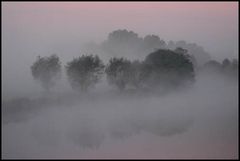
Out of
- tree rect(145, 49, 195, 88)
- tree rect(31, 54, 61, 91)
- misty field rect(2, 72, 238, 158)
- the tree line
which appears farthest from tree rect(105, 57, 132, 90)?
tree rect(31, 54, 61, 91)

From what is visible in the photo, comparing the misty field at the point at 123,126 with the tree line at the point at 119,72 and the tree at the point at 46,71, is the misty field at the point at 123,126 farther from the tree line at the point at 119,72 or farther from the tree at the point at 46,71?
the tree at the point at 46,71

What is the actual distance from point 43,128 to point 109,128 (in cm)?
857

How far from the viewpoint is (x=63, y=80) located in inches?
3487

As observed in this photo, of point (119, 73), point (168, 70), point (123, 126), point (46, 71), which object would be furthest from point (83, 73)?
point (123, 126)

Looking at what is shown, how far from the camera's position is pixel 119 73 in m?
70.8

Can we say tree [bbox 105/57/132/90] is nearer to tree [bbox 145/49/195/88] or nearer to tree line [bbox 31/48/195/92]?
tree line [bbox 31/48/195/92]

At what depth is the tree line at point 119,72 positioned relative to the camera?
2685 inches

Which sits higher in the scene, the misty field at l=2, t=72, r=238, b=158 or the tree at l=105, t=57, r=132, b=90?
the tree at l=105, t=57, r=132, b=90

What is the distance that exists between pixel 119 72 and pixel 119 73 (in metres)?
0.26

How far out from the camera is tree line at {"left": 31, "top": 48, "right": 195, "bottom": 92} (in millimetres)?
68188

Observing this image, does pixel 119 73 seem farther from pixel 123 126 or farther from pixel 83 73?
pixel 123 126

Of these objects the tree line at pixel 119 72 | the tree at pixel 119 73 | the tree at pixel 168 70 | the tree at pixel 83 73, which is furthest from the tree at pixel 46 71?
the tree at pixel 168 70

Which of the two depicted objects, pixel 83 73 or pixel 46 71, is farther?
pixel 46 71

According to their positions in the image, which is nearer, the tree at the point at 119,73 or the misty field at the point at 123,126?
the misty field at the point at 123,126
